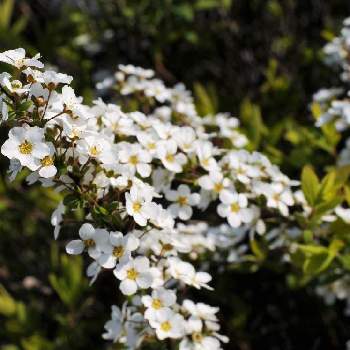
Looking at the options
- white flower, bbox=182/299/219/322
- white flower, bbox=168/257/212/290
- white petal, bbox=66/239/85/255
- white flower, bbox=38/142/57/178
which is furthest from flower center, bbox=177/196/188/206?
white flower, bbox=38/142/57/178

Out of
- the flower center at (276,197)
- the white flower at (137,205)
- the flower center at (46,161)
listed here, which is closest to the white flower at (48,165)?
the flower center at (46,161)

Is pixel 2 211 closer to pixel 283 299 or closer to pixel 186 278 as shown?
pixel 283 299

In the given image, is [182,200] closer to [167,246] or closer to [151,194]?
[167,246]

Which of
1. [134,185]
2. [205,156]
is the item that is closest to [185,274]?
[134,185]

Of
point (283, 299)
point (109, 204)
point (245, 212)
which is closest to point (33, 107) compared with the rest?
point (109, 204)

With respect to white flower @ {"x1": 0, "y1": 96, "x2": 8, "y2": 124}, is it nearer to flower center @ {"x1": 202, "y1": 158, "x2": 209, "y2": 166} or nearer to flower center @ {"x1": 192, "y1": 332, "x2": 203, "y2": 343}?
flower center @ {"x1": 202, "y1": 158, "x2": 209, "y2": 166}

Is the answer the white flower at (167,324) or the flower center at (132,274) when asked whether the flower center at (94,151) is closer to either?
the flower center at (132,274)
